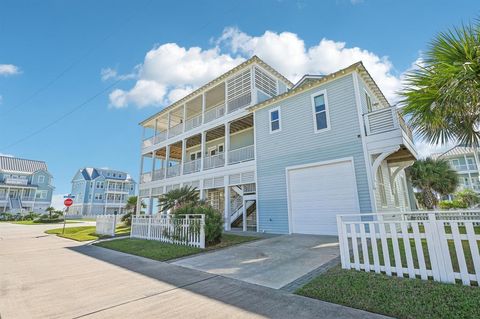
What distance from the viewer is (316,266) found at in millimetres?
5117

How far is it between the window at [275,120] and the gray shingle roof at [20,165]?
54932 millimetres

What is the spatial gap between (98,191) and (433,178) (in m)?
58.6

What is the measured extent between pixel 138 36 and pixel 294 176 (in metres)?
10.9

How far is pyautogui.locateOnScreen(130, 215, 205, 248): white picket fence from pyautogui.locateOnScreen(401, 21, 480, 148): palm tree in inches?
302

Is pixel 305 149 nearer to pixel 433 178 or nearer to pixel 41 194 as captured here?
pixel 433 178

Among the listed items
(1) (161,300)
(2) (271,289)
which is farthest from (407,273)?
(1) (161,300)

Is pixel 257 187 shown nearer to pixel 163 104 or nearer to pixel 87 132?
pixel 163 104

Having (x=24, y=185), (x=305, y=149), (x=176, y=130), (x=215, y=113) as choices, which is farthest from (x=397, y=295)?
(x=24, y=185)

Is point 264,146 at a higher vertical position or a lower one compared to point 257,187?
higher

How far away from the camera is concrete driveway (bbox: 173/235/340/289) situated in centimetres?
460

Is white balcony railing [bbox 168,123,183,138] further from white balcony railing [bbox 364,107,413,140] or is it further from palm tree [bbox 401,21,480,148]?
palm tree [bbox 401,21,480,148]

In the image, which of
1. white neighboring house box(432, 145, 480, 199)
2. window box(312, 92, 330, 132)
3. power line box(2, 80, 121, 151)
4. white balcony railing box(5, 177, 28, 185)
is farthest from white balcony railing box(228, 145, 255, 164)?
white balcony railing box(5, 177, 28, 185)

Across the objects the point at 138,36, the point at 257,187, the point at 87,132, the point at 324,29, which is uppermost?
the point at 138,36

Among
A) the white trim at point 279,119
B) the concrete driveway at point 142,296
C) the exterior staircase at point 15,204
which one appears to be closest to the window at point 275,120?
the white trim at point 279,119
